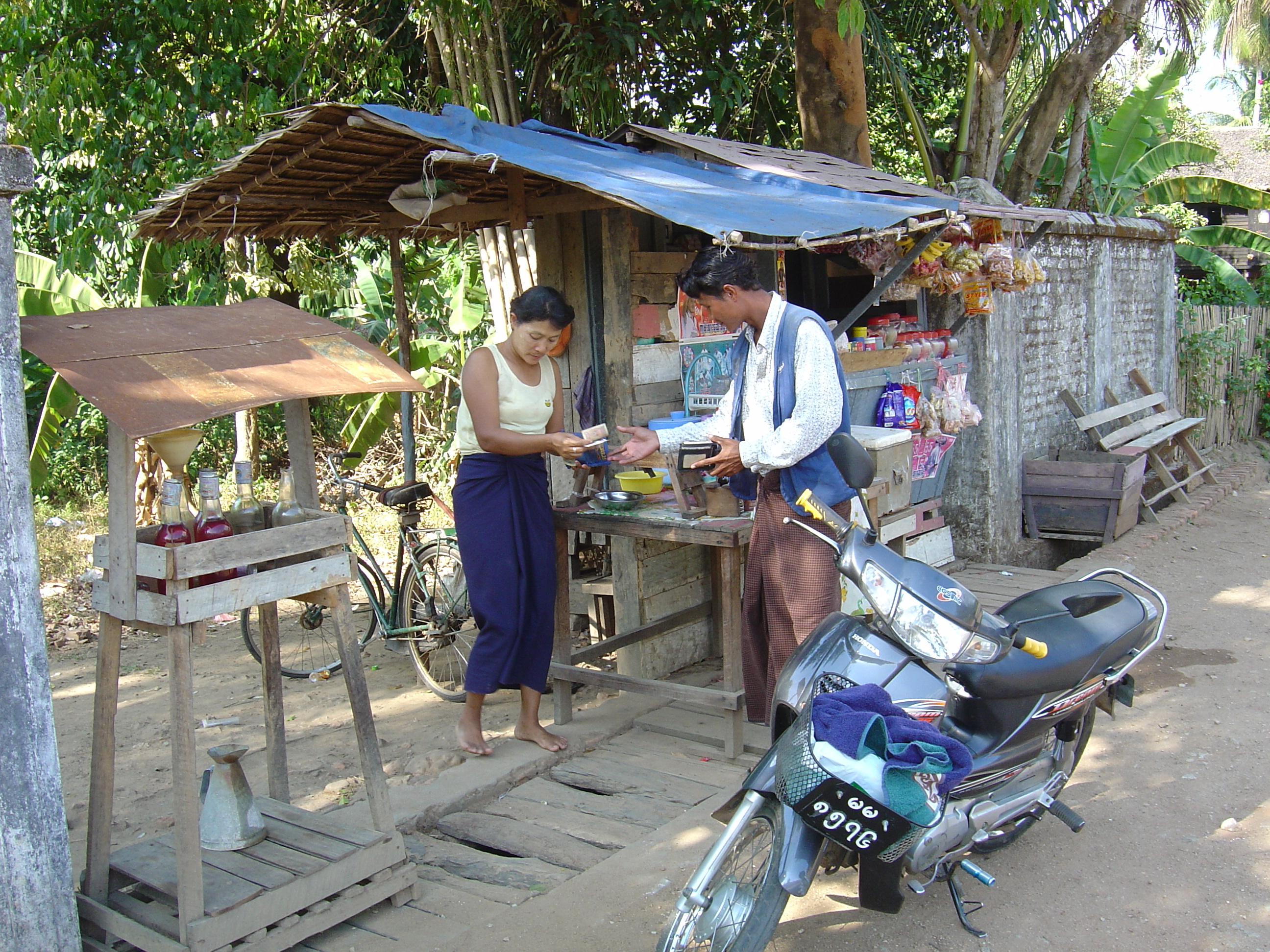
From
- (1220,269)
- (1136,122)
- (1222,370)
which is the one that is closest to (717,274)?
(1136,122)

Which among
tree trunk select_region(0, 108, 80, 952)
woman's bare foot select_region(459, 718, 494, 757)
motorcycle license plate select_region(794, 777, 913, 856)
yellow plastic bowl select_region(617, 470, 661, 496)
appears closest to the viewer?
motorcycle license plate select_region(794, 777, 913, 856)

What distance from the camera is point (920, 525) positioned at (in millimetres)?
6824

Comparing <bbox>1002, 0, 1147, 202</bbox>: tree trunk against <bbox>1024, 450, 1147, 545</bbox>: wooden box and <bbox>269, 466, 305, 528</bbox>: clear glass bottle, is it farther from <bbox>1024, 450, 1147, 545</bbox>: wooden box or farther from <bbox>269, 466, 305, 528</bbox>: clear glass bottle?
<bbox>269, 466, 305, 528</bbox>: clear glass bottle

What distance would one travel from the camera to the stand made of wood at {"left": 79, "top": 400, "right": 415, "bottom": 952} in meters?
2.72

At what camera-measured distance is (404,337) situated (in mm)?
5805

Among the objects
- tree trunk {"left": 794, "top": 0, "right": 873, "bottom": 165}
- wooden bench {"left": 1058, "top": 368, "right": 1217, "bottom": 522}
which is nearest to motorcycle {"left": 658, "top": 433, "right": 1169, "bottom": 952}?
tree trunk {"left": 794, "top": 0, "right": 873, "bottom": 165}

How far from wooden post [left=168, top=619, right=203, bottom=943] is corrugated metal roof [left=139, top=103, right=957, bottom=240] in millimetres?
2128

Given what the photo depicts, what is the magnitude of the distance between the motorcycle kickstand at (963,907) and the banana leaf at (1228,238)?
14558mm

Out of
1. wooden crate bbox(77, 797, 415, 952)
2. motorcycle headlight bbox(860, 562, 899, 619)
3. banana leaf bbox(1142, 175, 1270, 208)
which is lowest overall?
wooden crate bbox(77, 797, 415, 952)

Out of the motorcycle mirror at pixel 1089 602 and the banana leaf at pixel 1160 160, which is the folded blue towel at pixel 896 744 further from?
the banana leaf at pixel 1160 160

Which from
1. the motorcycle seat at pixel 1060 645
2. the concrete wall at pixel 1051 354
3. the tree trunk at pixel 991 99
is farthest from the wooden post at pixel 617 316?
the tree trunk at pixel 991 99

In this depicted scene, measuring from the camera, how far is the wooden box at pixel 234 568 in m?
2.71

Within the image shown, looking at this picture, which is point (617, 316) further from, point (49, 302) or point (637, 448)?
point (49, 302)

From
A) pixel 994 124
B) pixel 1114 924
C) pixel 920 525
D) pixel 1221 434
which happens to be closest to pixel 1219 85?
pixel 1221 434
